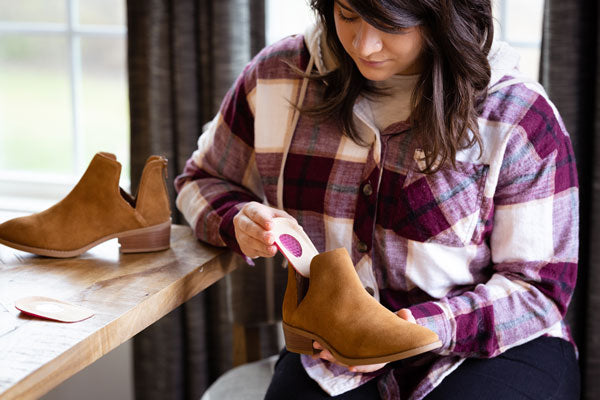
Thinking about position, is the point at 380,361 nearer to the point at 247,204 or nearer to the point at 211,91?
the point at 247,204

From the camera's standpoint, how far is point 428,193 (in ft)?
3.75

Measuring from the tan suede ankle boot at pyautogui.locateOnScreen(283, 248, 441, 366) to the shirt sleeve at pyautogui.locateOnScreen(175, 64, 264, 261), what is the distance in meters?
0.27

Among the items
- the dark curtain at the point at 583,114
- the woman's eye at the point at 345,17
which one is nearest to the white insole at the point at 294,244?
the woman's eye at the point at 345,17

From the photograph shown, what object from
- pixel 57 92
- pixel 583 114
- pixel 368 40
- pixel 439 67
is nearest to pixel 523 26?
pixel 583 114

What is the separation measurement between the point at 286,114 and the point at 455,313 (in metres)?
0.47

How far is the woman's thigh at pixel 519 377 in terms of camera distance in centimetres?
107

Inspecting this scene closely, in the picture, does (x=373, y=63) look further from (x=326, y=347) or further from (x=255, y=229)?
(x=326, y=347)

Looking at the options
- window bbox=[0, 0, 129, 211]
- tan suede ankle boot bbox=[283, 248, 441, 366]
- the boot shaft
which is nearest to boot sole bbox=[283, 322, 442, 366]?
tan suede ankle boot bbox=[283, 248, 441, 366]

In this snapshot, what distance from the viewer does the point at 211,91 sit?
1.67 meters

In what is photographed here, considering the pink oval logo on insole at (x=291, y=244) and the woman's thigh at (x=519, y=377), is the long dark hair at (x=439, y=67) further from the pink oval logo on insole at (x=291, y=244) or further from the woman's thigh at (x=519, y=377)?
the woman's thigh at (x=519, y=377)

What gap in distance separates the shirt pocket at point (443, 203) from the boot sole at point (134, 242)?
0.42m

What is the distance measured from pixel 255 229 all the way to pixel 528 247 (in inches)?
17.8

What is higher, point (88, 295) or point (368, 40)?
point (368, 40)

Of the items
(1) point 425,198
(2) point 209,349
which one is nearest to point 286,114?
(1) point 425,198
